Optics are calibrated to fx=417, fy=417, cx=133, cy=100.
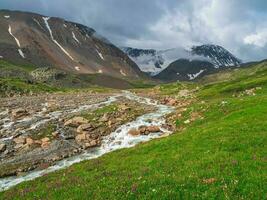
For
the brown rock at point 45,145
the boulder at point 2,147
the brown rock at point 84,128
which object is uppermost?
the brown rock at point 84,128

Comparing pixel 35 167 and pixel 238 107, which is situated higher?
pixel 238 107

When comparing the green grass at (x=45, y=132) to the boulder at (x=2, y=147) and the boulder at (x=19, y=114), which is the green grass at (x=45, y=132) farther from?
the boulder at (x=19, y=114)

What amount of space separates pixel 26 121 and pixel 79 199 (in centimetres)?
5094

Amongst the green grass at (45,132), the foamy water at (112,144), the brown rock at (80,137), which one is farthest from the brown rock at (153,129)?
the green grass at (45,132)

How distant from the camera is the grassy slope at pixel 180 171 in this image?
21859 millimetres

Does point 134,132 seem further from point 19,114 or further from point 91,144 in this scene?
point 19,114

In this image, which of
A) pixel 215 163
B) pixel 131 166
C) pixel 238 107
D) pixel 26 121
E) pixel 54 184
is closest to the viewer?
pixel 215 163

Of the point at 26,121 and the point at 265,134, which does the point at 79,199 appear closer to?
the point at 265,134

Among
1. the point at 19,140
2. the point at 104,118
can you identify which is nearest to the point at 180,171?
the point at 19,140

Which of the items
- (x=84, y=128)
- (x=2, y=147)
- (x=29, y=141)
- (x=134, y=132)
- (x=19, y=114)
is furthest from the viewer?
(x=19, y=114)

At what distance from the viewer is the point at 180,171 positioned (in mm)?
26859

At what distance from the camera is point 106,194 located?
23.6 meters

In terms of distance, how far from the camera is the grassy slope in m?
21.9

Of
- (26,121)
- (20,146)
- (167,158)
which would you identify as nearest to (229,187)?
(167,158)
